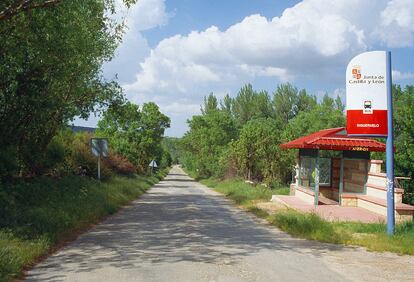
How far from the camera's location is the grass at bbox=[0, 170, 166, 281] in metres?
8.70

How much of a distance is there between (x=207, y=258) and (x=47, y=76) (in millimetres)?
8165

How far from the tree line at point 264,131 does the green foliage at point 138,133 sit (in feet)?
26.7

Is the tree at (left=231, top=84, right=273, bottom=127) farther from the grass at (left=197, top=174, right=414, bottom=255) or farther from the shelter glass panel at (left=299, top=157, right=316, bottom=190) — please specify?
the grass at (left=197, top=174, right=414, bottom=255)

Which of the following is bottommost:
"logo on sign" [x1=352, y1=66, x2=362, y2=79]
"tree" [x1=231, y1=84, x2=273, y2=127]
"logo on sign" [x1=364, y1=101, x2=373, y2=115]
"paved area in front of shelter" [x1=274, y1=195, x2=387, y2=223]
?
"paved area in front of shelter" [x1=274, y1=195, x2=387, y2=223]

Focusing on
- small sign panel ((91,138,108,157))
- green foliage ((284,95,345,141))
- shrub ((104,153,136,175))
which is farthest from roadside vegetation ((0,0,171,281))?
green foliage ((284,95,345,141))

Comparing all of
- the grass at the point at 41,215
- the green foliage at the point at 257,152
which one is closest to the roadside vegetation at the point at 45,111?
the grass at the point at 41,215

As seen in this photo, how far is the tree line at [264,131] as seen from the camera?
3462cm

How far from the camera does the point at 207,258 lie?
30.7ft

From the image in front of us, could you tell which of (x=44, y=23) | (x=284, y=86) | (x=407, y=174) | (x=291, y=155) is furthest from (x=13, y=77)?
(x=284, y=86)

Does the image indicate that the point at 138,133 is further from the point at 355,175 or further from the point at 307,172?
the point at 355,175

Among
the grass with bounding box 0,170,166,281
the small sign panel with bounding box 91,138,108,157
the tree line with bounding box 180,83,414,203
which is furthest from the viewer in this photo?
the tree line with bounding box 180,83,414,203

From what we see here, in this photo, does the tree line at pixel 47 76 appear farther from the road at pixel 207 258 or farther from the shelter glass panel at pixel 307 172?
the shelter glass panel at pixel 307 172

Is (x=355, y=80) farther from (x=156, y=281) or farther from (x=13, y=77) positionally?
(x=13, y=77)

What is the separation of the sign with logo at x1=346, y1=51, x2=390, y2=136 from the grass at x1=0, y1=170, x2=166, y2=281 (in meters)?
7.93
